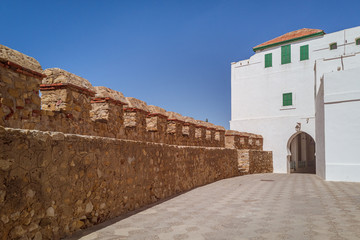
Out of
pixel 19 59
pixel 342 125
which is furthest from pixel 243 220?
pixel 342 125

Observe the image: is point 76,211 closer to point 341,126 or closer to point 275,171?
point 341,126

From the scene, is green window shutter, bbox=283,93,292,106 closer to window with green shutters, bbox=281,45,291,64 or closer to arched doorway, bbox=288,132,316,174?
arched doorway, bbox=288,132,316,174

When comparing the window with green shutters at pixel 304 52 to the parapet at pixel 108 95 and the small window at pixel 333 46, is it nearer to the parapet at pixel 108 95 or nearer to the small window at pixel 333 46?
the small window at pixel 333 46

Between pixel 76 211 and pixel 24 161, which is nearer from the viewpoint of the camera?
pixel 24 161

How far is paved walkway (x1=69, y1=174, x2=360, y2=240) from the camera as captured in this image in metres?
3.88

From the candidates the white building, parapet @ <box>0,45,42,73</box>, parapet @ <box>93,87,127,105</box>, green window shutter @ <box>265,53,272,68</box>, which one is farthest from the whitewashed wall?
parapet @ <box>0,45,42,73</box>

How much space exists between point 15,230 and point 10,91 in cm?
149

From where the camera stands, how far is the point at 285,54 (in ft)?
63.7

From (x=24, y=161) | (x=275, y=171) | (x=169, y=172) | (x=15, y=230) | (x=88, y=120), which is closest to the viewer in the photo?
(x=15, y=230)

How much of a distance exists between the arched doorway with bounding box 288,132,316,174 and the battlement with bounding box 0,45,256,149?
1529 centimetres

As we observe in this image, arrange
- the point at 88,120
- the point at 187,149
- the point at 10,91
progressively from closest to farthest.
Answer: the point at 10,91 → the point at 88,120 → the point at 187,149

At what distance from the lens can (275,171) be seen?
62.0 feet

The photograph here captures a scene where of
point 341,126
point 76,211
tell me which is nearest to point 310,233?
point 76,211

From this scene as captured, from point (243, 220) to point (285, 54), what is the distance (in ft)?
55.9
